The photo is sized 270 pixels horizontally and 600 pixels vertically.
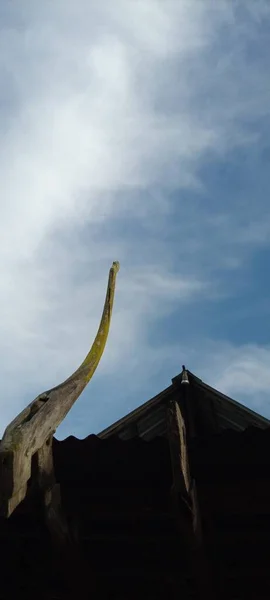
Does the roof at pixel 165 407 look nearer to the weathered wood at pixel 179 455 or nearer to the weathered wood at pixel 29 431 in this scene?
the weathered wood at pixel 29 431

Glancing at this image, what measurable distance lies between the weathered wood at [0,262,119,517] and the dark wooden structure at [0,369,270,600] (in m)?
0.58

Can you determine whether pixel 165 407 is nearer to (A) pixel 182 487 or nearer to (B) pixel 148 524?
(B) pixel 148 524

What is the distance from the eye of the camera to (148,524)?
184 inches

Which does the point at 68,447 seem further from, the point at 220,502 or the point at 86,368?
the point at 220,502

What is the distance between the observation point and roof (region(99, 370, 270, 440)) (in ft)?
17.0

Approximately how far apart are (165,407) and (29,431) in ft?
7.55

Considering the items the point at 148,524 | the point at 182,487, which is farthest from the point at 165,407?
the point at 182,487

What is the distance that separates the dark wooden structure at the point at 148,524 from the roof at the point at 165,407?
0.02 meters

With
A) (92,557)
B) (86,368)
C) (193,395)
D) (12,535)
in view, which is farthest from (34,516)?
(193,395)

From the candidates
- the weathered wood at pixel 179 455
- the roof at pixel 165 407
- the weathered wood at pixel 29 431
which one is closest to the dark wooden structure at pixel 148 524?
the roof at pixel 165 407

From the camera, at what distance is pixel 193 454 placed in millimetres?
4297

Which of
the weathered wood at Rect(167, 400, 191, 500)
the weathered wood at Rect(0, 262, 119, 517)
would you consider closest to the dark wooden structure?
the weathered wood at Rect(167, 400, 191, 500)

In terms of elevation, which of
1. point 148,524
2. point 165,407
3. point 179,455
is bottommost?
point 148,524

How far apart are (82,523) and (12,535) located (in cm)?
59
